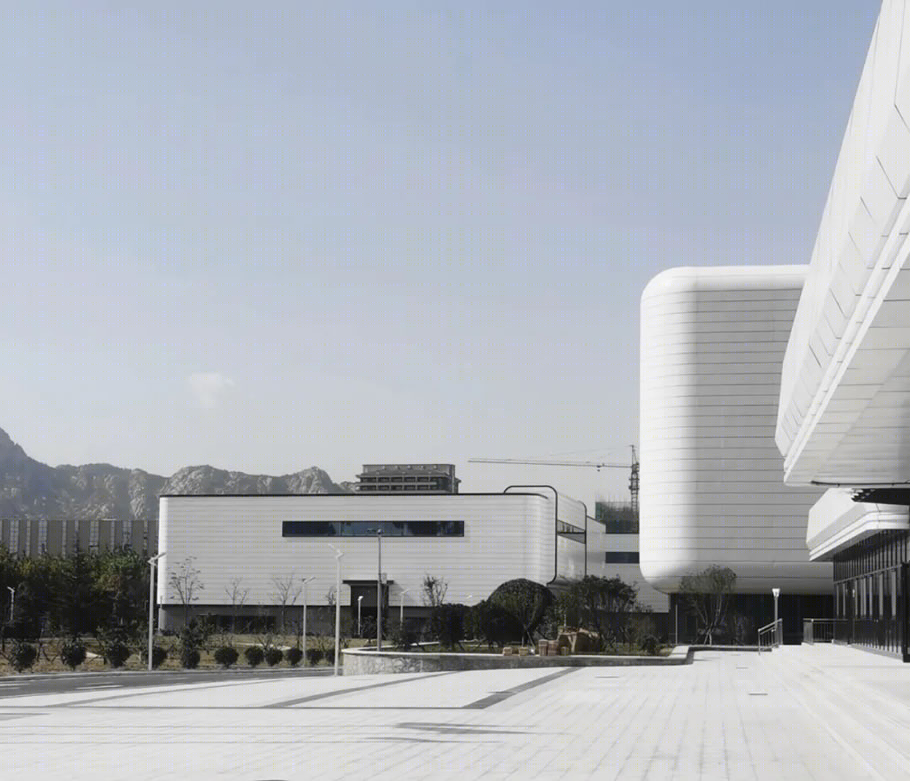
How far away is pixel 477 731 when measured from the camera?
708 inches

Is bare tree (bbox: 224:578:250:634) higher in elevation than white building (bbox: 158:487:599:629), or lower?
lower

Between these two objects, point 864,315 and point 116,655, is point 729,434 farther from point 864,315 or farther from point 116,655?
point 864,315

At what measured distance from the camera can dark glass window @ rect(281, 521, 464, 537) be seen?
101 m

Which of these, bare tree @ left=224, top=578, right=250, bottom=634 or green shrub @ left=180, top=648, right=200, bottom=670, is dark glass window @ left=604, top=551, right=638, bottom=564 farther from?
green shrub @ left=180, top=648, right=200, bottom=670

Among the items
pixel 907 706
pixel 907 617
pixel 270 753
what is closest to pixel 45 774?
pixel 270 753

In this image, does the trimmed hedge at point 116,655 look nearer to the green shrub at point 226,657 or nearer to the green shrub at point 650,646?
the green shrub at point 226,657

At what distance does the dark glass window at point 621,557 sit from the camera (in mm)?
119594

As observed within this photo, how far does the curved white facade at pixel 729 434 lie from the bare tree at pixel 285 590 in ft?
A: 97.4

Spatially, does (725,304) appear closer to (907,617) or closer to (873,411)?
(907,617)

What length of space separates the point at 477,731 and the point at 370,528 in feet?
276

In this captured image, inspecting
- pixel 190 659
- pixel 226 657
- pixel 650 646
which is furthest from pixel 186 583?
pixel 650 646

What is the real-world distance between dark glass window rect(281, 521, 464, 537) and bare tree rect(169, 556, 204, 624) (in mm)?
7126

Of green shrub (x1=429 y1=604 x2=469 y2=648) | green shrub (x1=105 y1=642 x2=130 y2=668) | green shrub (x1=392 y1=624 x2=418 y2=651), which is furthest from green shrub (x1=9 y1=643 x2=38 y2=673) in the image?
green shrub (x1=429 y1=604 x2=469 y2=648)

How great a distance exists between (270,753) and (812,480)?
1156 centimetres
